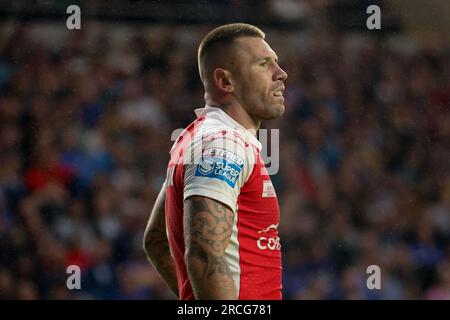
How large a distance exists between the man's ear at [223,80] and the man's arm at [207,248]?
538 mm

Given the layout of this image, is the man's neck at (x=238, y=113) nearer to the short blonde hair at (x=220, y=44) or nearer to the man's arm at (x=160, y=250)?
the short blonde hair at (x=220, y=44)

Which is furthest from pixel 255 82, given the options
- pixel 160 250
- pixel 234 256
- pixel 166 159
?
pixel 166 159

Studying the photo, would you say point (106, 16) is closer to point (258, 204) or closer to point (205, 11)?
point (205, 11)

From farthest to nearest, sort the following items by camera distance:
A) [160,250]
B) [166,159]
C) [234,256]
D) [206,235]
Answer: [166,159]
[160,250]
[234,256]
[206,235]

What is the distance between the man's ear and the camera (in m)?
3.07

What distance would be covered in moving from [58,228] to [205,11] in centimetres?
252

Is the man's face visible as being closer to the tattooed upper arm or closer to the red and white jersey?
the red and white jersey

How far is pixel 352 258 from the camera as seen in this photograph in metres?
7.54

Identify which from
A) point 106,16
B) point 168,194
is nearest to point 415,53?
point 106,16

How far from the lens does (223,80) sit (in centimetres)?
308

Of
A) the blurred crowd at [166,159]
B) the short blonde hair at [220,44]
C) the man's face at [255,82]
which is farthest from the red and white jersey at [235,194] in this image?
the blurred crowd at [166,159]

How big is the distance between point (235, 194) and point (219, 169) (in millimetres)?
99

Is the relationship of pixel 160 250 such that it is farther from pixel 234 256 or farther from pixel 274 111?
pixel 274 111

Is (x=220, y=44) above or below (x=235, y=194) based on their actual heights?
above
